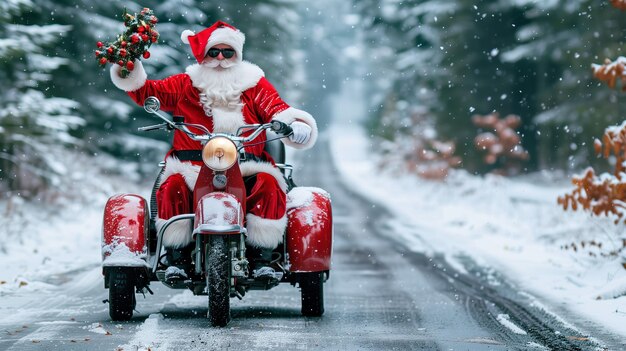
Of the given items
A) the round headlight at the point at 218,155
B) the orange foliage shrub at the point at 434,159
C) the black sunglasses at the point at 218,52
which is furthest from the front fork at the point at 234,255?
the orange foliage shrub at the point at 434,159

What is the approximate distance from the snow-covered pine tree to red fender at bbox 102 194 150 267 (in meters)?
5.25

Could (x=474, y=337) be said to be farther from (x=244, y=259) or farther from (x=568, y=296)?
(x=568, y=296)

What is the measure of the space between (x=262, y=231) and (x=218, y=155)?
2.51 ft

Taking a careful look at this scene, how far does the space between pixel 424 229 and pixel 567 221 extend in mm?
3141

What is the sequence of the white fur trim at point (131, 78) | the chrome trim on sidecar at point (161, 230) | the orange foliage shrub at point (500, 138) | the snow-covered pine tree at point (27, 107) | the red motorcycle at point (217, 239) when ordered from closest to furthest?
the red motorcycle at point (217, 239) < the chrome trim on sidecar at point (161, 230) < the white fur trim at point (131, 78) < the snow-covered pine tree at point (27, 107) < the orange foliage shrub at point (500, 138)

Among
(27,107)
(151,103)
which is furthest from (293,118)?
(27,107)

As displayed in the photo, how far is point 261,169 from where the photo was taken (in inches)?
293

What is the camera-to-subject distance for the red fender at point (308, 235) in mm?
7473

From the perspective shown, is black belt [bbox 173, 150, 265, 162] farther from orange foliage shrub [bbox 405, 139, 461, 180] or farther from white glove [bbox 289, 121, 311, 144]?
orange foliage shrub [bbox 405, 139, 461, 180]

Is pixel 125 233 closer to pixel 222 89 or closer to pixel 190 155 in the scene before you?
pixel 190 155

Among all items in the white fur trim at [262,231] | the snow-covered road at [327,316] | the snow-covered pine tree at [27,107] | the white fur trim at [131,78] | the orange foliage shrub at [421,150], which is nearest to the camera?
the snow-covered road at [327,316]

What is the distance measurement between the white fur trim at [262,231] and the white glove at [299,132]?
1.89ft

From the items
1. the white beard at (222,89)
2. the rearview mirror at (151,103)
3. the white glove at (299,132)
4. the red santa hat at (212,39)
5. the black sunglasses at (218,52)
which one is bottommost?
the white glove at (299,132)

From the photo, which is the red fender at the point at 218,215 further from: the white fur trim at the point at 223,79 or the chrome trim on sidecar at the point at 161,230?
the white fur trim at the point at 223,79
